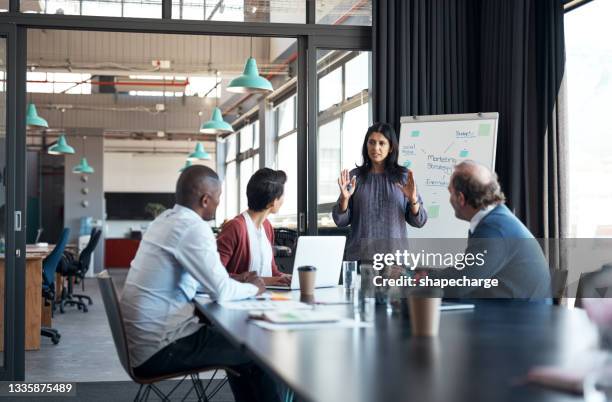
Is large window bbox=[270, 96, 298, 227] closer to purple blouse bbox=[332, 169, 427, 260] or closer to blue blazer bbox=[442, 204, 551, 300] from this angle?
purple blouse bbox=[332, 169, 427, 260]

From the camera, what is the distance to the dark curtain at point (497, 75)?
5.09 metres

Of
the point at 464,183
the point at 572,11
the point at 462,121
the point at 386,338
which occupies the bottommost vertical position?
the point at 386,338

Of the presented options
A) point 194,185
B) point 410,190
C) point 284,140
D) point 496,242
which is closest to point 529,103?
point 410,190

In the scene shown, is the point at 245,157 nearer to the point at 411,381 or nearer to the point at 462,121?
the point at 462,121

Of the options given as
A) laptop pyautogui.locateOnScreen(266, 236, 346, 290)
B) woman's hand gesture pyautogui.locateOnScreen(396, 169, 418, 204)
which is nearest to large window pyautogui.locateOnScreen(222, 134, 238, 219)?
woman's hand gesture pyautogui.locateOnScreen(396, 169, 418, 204)

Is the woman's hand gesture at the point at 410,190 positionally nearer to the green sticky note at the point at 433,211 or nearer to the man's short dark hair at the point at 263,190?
the man's short dark hair at the point at 263,190

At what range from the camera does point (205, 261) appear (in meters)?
2.91

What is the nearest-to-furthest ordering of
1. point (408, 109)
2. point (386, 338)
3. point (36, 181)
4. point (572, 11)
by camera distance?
point (386, 338) < point (572, 11) < point (408, 109) < point (36, 181)

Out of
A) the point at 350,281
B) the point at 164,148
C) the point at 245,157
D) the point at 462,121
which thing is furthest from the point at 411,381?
the point at 164,148

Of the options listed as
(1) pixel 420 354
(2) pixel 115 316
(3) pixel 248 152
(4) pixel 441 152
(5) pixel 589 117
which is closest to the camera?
(1) pixel 420 354

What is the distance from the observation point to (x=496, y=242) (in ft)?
9.69

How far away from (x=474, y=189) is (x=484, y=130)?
→ 8.08 feet

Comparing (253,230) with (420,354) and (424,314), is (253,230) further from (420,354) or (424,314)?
(420,354)

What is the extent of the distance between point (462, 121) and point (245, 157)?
1267cm
